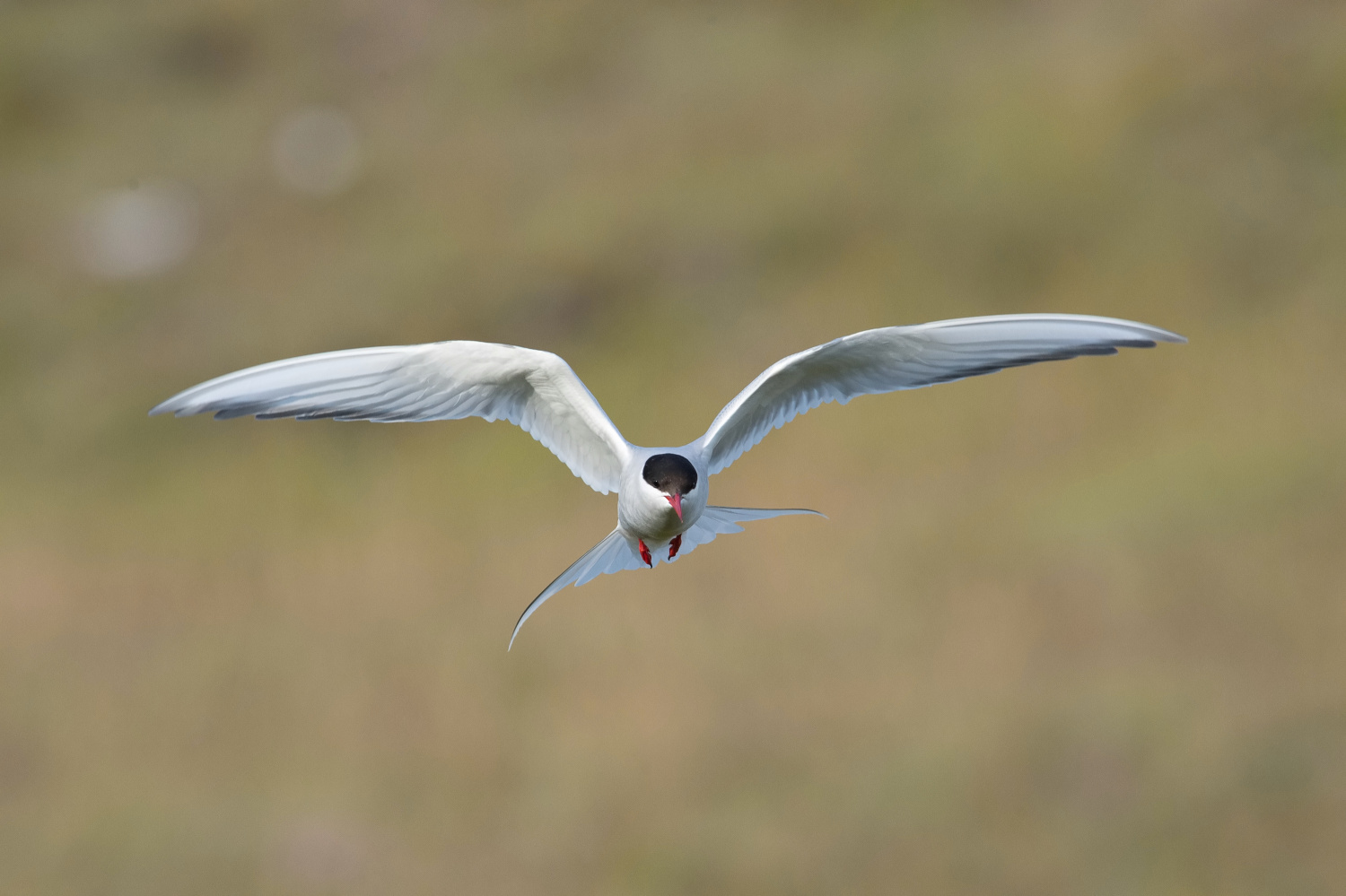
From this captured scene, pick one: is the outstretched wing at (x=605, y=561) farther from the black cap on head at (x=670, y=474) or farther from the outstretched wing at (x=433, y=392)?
the black cap on head at (x=670, y=474)

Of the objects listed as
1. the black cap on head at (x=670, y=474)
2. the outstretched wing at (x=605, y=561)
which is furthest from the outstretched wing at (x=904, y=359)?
the outstretched wing at (x=605, y=561)

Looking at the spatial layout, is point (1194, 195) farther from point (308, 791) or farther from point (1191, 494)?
point (308, 791)

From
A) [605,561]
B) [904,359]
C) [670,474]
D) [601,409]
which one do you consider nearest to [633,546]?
[605,561]

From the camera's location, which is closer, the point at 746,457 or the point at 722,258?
the point at 746,457

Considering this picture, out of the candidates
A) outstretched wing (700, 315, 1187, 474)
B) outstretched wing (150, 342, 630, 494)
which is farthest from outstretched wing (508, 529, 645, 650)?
outstretched wing (700, 315, 1187, 474)

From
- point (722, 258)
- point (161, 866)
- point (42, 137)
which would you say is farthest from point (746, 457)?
point (42, 137)

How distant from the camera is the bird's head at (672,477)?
13.7 ft

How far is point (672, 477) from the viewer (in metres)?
4.20

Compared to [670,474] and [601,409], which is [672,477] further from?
[601,409]

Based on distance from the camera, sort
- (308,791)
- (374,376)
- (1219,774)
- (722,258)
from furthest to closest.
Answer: (722,258), (308,791), (1219,774), (374,376)

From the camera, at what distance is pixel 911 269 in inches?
824

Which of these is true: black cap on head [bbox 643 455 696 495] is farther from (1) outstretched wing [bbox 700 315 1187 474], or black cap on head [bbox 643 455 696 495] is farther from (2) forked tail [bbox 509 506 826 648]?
(2) forked tail [bbox 509 506 826 648]

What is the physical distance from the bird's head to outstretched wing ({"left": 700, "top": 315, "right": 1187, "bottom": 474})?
0.22 m

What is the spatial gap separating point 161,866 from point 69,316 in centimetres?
1007
